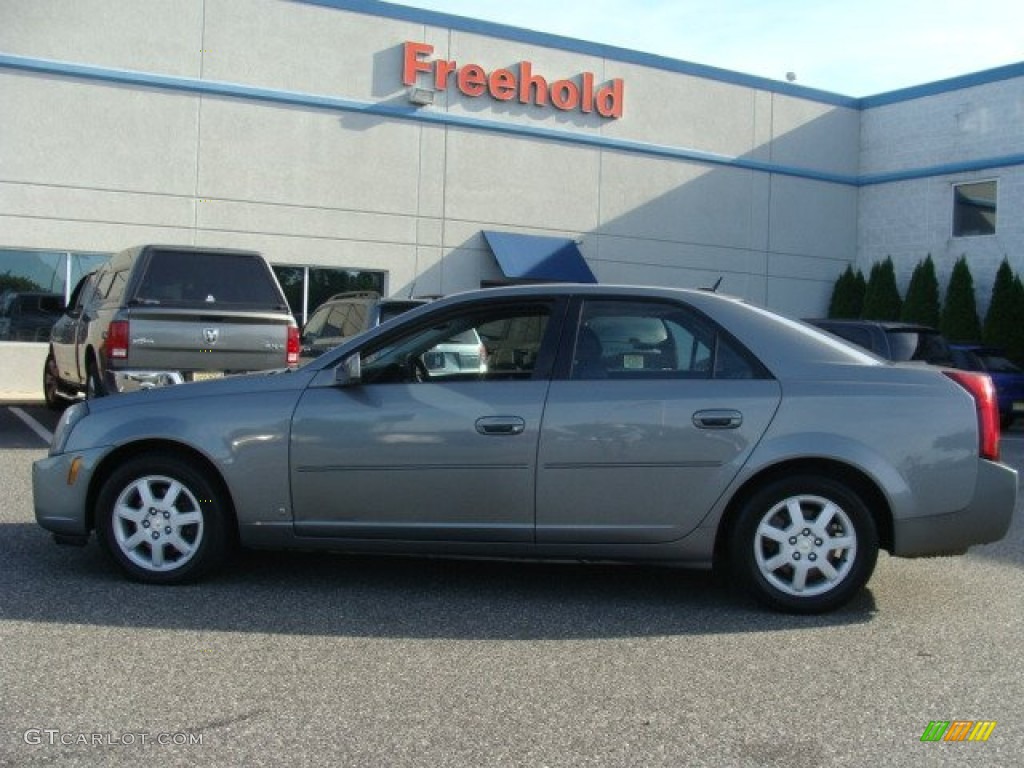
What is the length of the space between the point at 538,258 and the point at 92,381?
11.6 m

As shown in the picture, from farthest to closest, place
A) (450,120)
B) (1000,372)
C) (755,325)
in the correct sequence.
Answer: (450,120)
(1000,372)
(755,325)

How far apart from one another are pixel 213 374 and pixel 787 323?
20.5ft

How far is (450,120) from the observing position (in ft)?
70.1

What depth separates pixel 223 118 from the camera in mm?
19562

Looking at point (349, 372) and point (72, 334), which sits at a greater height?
point (72, 334)

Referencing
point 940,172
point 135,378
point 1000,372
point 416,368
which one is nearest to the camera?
point 416,368

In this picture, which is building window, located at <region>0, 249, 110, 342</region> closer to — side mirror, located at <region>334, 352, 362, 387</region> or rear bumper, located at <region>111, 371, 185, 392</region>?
rear bumper, located at <region>111, 371, 185, 392</region>

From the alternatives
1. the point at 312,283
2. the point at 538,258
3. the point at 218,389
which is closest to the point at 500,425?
the point at 218,389

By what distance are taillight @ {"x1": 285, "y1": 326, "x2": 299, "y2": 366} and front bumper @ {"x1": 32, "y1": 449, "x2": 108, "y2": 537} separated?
194 inches

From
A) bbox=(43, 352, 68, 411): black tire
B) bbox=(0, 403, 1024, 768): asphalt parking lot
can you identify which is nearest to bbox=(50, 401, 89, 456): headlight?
bbox=(0, 403, 1024, 768): asphalt parking lot

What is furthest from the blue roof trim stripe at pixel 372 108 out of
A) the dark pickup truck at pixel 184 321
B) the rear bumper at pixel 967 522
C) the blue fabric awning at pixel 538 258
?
the rear bumper at pixel 967 522

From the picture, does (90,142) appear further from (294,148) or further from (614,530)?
(614,530)

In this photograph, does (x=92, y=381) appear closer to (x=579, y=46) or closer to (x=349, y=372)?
(x=349, y=372)

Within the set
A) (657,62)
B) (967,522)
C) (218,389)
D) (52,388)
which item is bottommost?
(967,522)
